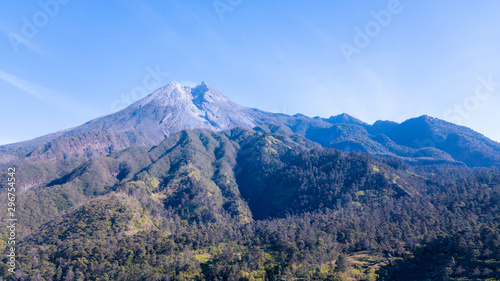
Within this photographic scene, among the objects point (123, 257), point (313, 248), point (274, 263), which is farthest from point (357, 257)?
point (123, 257)

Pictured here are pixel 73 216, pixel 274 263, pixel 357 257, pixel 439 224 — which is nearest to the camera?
pixel 274 263

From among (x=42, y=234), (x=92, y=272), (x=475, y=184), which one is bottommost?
(x=92, y=272)

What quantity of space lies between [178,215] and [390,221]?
134 meters

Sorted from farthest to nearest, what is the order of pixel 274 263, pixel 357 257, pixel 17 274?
pixel 357 257
pixel 274 263
pixel 17 274

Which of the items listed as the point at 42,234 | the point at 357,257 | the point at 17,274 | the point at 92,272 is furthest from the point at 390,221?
the point at 42,234

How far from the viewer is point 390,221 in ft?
500

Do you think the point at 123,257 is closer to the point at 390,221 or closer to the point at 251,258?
the point at 251,258

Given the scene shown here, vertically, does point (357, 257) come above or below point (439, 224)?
below

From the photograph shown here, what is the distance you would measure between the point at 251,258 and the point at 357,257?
4417cm

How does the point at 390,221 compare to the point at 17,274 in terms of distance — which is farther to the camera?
the point at 390,221

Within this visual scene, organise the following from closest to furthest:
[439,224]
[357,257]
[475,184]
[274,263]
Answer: [274,263]
[357,257]
[439,224]
[475,184]

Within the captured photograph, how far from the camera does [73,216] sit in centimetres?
15025

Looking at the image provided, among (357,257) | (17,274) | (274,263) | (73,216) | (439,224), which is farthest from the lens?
(73,216)

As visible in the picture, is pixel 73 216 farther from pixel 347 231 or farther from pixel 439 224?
pixel 439 224
